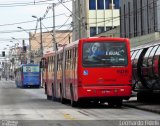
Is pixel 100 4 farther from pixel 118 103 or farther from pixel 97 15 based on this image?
pixel 118 103

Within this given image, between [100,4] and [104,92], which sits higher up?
[100,4]

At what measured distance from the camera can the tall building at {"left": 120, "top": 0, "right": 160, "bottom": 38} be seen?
48.0 metres

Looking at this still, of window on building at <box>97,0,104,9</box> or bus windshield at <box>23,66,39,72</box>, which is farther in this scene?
window on building at <box>97,0,104,9</box>

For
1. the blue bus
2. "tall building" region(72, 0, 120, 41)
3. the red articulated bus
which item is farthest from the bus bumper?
"tall building" region(72, 0, 120, 41)

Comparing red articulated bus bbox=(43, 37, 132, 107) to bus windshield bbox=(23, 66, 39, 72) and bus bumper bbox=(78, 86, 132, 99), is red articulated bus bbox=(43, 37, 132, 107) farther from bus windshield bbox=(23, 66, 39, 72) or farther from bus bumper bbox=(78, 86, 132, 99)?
bus windshield bbox=(23, 66, 39, 72)

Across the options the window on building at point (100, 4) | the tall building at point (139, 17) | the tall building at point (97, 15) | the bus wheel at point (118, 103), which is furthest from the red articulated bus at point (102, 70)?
the window on building at point (100, 4)

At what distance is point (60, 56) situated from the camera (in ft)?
105

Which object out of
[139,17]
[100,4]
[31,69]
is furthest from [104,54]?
[100,4]

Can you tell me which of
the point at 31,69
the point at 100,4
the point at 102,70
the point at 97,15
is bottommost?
→ the point at 31,69

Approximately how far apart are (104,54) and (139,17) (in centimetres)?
2854

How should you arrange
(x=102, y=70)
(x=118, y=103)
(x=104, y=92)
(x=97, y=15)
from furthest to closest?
(x=97, y=15), (x=118, y=103), (x=102, y=70), (x=104, y=92)

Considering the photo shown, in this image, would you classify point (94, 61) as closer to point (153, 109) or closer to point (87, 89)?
point (87, 89)

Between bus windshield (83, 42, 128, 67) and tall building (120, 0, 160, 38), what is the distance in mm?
20069

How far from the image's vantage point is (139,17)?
53562 mm
